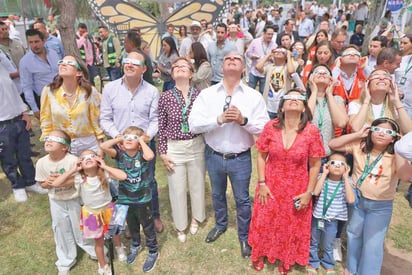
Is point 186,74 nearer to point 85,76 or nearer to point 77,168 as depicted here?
point 85,76

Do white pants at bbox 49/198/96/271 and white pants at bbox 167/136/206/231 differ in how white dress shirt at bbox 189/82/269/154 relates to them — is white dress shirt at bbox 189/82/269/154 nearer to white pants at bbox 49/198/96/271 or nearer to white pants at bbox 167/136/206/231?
white pants at bbox 167/136/206/231

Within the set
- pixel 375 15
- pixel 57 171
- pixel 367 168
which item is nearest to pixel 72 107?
pixel 57 171

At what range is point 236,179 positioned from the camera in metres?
3.14

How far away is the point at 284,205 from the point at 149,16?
7.93 metres

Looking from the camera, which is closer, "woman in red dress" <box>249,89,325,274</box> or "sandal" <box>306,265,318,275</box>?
"woman in red dress" <box>249,89,325,274</box>

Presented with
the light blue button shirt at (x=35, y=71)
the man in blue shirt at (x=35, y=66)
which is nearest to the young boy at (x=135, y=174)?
the light blue button shirt at (x=35, y=71)

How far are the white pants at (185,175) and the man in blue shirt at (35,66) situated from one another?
2.36 metres

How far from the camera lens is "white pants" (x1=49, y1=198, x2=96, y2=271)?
304 cm

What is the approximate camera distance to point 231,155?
306 cm

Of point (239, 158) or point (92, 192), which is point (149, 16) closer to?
point (239, 158)

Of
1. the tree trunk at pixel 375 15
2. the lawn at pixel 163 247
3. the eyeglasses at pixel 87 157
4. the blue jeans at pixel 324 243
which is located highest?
the tree trunk at pixel 375 15

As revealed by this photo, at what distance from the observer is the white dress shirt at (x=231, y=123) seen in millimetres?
3002

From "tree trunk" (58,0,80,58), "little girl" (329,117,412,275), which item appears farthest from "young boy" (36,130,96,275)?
"tree trunk" (58,0,80,58)

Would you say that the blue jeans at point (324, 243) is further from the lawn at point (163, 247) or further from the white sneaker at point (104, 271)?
the white sneaker at point (104, 271)
